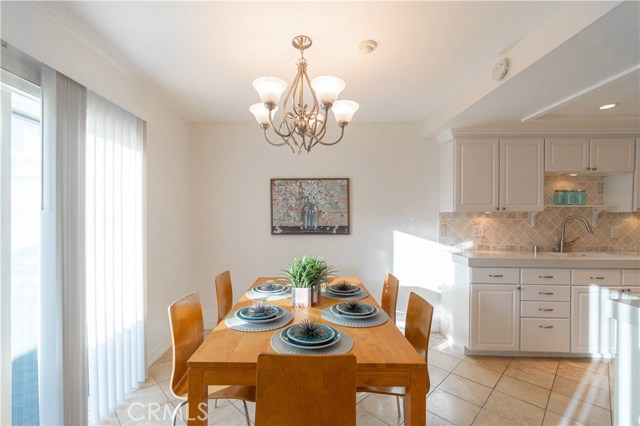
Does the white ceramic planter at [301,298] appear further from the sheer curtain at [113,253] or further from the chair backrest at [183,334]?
the sheer curtain at [113,253]

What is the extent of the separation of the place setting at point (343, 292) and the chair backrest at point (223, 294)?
813 mm

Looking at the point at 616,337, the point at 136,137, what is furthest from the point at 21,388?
the point at 616,337

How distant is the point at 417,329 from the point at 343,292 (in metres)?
0.57

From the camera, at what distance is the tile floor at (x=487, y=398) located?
187 centimetres

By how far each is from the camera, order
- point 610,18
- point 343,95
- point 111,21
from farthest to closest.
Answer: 1. point 343,95
2. point 111,21
3. point 610,18

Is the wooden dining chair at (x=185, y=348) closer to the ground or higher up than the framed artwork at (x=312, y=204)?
closer to the ground

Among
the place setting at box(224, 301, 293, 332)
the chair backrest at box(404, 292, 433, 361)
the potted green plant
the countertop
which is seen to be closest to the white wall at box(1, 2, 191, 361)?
the place setting at box(224, 301, 293, 332)

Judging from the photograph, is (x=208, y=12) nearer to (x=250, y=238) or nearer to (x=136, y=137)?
(x=136, y=137)

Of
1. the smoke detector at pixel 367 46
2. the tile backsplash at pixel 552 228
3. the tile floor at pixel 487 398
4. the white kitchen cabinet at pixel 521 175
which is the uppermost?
the smoke detector at pixel 367 46

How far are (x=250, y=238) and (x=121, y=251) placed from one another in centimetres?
140

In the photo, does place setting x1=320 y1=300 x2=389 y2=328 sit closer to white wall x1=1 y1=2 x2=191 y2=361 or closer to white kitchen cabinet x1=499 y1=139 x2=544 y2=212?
white wall x1=1 y1=2 x2=191 y2=361

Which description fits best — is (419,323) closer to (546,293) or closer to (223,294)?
(223,294)

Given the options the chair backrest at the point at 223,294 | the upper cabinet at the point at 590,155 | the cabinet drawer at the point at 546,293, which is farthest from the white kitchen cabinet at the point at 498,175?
the chair backrest at the point at 223,294

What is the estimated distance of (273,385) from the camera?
3.21 ft
